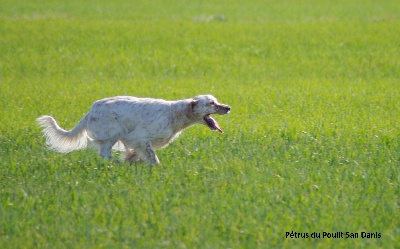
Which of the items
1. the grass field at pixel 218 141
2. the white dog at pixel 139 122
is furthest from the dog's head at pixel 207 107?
the grass field at pixel 218 141

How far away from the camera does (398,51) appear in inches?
787

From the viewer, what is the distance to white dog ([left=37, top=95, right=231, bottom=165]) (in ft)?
28.9

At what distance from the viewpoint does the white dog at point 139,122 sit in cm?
880

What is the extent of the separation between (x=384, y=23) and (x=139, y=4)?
15.2 meters

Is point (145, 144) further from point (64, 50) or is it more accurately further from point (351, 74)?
point (64, 50)

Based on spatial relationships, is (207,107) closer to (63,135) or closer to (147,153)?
(147,153)

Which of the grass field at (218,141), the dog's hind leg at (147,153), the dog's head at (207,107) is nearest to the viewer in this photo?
the grass field at (218,141)

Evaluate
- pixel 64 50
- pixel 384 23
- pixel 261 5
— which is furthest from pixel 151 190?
pixel 261 5

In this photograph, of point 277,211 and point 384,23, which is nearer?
point 277,211

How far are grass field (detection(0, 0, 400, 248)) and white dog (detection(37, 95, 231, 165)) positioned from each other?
303 millimetres

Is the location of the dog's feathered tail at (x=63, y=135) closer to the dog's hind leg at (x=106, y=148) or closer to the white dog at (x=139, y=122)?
the white dog at (x=139, y=122)

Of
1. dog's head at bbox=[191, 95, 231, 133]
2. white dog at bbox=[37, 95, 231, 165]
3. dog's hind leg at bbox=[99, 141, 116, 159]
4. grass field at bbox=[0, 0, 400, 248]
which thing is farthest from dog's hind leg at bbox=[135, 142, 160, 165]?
dog's head at bbox=[191, 95, 231, 133]

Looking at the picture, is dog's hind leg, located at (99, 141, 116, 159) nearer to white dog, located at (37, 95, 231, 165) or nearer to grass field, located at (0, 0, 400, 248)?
white dog, located at (37, 95, 231, 165)

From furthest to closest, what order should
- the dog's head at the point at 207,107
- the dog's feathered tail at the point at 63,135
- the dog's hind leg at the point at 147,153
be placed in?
the dog's feathered tail at the point at 63,135 < the dog's head at the point at 207,107 < the dog's hind leg at the point at 147,153
